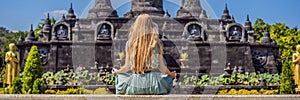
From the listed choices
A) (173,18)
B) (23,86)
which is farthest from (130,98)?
(173,18)

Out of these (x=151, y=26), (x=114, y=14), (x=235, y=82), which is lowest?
(x=235, y=82)

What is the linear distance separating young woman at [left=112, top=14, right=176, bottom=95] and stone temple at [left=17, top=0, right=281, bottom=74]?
1892cm

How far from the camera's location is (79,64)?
27.0m

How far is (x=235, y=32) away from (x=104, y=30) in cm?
731

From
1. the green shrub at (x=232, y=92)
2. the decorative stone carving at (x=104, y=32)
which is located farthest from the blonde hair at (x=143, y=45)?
the decorative stone carving at (x=104, y=32)

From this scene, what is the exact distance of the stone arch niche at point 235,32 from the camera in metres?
29.4

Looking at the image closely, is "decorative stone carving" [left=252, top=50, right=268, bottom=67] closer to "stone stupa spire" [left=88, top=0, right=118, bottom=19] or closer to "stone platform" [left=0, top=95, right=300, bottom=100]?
"stone stupa spire" [left=88, top=0, right=118, bottom=19]

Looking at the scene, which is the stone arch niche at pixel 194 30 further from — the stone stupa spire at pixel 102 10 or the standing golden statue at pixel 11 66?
the standing golden statue at pixel 11 66

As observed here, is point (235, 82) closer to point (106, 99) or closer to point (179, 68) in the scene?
point (179, 68)

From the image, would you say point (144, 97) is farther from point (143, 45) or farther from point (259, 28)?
point (259, 28)

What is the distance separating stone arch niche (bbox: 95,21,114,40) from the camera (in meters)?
28.5

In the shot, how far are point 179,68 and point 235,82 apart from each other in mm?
6371

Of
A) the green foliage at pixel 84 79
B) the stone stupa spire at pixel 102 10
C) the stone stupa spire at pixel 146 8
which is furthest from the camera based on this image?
the stone stupa spire at pixel 102 10

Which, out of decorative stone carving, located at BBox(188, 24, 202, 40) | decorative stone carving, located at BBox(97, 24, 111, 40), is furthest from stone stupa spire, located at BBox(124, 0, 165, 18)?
decorative stone carving, located at BBox(188, 24, 202, 40)
